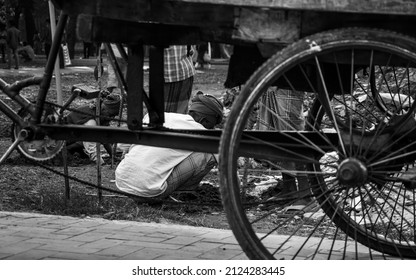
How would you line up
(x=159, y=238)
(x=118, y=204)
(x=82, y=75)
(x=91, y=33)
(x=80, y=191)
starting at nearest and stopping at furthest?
(x=91, y=33), (x=159, y=238), (x=118, y=204), (x=80, y=191), (x=82, y=75)

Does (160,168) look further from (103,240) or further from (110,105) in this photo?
(110,105)

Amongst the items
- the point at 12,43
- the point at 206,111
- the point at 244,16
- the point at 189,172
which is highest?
the point at 244,16

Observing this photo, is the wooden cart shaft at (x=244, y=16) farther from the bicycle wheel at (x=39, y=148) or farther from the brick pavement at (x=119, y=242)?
the brick pavement at (x=119, y=242)

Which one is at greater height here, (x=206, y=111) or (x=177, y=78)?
(x=177, y=78)

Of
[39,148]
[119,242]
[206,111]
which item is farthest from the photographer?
[206,111]

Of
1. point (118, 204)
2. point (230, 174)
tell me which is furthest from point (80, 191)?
point (230, 174)

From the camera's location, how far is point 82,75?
25719 millimetres

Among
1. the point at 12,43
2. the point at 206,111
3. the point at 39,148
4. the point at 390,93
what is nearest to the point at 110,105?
the point at 206,111

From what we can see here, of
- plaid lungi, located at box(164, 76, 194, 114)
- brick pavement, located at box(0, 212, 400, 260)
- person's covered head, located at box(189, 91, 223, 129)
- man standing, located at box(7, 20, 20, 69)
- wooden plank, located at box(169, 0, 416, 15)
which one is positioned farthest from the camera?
man standing, located at box(7, 20, 20, 69)

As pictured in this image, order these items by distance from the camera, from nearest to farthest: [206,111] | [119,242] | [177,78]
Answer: [119,242] < [206,111] < [177,78]

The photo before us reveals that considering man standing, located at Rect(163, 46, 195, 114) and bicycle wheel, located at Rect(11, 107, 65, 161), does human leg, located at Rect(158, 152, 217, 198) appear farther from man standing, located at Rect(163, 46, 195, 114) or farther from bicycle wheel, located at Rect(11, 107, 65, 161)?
bicycle wheel, located at Rect(11, 107, 65, 161)

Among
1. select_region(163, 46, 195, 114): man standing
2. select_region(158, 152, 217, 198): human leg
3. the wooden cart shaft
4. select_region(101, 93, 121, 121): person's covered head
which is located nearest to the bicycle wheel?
the wooden cart shaft

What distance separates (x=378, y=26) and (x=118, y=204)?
11.6ft

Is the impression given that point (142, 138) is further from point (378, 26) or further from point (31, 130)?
point (378, 26)
